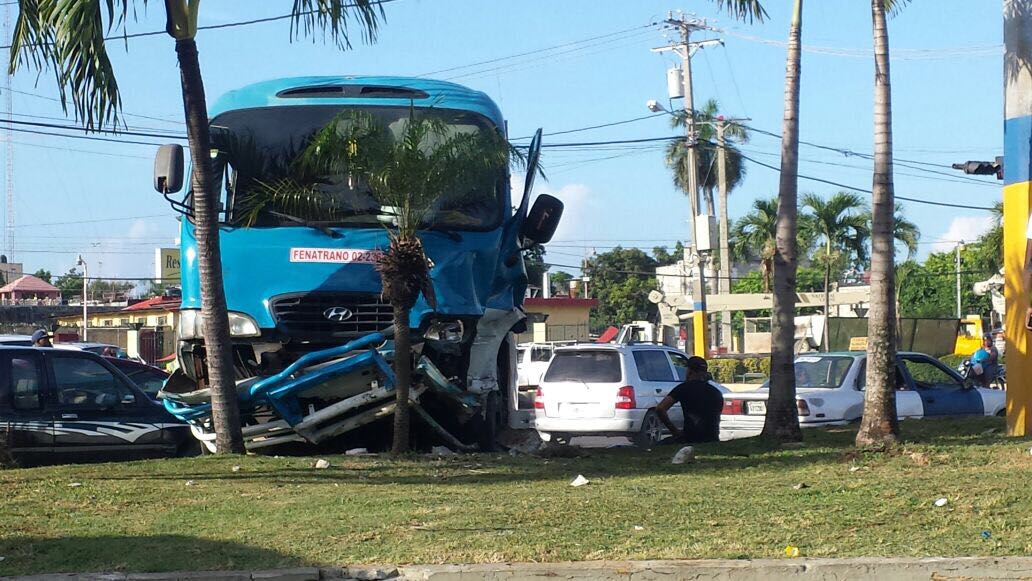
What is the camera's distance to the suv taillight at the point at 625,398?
17188 millimetres

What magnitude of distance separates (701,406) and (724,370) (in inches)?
1164

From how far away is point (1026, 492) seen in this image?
905 centimetres

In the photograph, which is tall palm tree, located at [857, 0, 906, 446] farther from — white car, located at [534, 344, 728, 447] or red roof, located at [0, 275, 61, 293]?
red roof, located at [0, 275, 61, 293]

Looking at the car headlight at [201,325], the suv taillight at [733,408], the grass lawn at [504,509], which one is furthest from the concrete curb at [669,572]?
the suv taillight at [733,408]

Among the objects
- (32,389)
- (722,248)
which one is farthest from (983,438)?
(722,248)

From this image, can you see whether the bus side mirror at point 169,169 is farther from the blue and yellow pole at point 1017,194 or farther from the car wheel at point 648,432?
the blue and yellow pole at point 1017,194

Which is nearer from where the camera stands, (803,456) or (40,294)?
(803,456)

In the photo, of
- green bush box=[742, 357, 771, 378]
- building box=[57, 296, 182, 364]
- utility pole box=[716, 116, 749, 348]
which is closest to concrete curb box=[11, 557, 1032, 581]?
building box=[57, 296, 182, 364]

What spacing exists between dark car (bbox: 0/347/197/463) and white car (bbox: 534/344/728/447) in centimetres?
596

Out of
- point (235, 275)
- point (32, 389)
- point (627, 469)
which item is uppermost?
point (235, 275)

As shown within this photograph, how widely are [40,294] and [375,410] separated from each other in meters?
81.5

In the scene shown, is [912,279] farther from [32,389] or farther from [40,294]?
[32,389]

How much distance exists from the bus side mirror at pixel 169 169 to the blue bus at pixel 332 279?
0.01 m

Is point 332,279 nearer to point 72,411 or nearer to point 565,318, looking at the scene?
point 72,411
